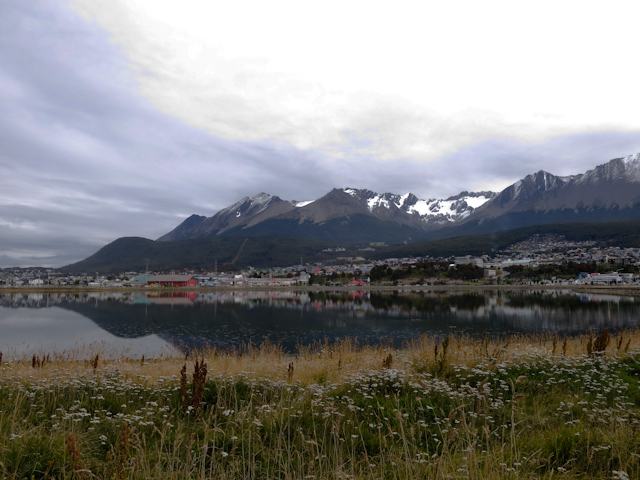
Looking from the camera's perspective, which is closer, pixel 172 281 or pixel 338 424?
pixel 338 424

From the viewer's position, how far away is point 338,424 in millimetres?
3826

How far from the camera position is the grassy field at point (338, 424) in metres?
3.93

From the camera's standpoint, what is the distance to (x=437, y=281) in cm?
15388

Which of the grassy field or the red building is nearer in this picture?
the grassy field

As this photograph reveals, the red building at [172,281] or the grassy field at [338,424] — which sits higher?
the grassy field at [338,424]

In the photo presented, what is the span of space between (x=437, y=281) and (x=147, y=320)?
125 metres

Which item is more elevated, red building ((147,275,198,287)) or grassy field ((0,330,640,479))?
grassy field ((0,330,640,479))

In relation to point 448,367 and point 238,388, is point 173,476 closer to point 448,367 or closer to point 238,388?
point 238,388

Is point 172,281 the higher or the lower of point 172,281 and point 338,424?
the lower

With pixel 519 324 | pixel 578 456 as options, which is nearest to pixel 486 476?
pixel 578 456

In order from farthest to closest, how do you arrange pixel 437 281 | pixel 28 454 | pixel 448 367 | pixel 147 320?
pixel 437 281 → pixel 147 320 → pixel 448 367 → pixel 28 454

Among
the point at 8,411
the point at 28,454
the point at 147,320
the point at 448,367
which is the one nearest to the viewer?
the point at 28,454

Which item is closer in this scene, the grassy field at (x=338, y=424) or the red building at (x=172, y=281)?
the grassy field at (x=338, y=424)

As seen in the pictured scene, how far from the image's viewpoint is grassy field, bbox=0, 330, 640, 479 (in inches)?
155
